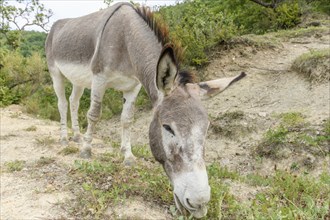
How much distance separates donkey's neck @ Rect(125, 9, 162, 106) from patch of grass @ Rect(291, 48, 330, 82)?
448 cm

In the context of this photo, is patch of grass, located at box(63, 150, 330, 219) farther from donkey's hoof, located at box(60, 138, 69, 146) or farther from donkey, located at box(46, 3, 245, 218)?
donkey's hoof, located at box(60, 138, 69, 146)

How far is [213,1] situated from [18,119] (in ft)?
36.2

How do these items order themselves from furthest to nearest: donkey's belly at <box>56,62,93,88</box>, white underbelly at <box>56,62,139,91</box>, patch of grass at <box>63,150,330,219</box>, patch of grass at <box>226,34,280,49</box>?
1. patch of grass at <box>226,34,280,49</box>
2. donkey's belly at <box>56,62,93,88</box>
3. white underbelly at <box>56,62,139,91</box>
4. patch of grass at <box>63,150,330,219</box>

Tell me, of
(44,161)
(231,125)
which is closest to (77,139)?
(44,161)

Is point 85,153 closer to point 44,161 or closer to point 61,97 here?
point 44,161

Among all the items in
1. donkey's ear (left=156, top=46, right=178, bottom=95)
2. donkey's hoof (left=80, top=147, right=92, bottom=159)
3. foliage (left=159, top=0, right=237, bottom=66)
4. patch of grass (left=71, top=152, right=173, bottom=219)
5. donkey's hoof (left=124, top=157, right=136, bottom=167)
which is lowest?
donkey's hoof (left=80, top=147, right=92, bottom=159)

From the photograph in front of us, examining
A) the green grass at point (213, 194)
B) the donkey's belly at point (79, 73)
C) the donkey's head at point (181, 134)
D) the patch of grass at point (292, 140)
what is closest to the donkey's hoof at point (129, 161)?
the green grass at point (213, 194)

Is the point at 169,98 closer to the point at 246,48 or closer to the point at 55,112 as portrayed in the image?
the point at 246,48

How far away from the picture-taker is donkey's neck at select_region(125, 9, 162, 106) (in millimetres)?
3427

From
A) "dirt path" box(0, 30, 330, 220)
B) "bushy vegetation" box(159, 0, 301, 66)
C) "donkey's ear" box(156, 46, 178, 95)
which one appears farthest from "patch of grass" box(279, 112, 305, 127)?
"donkey's ear" box(156, 46, 178, 95)

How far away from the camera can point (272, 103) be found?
7.09 metres

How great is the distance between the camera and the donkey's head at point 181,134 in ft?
8.04

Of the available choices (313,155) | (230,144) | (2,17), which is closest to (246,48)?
(230,144)

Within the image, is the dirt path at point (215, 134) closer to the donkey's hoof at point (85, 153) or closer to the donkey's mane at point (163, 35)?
the donkey's hoof at point (85, 153)
